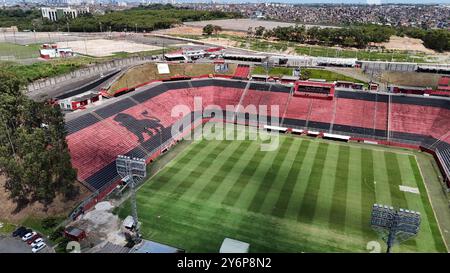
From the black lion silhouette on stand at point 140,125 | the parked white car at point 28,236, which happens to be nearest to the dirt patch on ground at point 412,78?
the black lion silhouette on stand at point 140,125

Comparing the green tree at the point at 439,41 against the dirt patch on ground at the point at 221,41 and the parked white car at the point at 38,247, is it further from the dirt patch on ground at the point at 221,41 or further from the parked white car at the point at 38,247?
the parked white car at the point at 38,247

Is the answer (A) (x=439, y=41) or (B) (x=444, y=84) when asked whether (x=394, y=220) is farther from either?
(A) (x=439, y=41)

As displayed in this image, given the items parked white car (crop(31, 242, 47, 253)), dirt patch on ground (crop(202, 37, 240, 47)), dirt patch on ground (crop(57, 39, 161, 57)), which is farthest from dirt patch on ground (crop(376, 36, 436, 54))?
parked white car (crop(31, 242, 47, 253))

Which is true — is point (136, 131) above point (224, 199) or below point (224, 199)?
above

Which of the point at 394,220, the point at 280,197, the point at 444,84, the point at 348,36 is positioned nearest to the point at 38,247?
the point at 280,197

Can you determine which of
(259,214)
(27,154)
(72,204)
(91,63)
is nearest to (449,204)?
(259,214)
